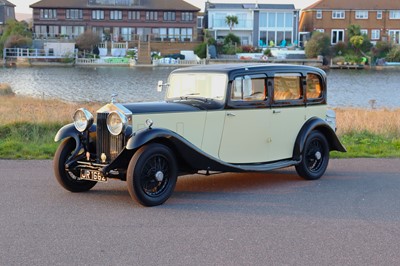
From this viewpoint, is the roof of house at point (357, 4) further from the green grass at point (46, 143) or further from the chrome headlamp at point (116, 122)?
the chrome headlamp at point (116, 122)

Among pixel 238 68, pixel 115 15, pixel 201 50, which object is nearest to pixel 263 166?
pixel 238 68

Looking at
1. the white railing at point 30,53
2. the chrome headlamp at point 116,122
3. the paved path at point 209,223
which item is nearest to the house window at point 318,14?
the white railing at point 30,53

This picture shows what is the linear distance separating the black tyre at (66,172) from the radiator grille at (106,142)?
1.72 feet

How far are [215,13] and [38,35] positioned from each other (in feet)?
85.5

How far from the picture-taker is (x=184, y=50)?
3585 inches

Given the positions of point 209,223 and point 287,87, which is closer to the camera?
point 209,223

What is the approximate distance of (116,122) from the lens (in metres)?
8.06

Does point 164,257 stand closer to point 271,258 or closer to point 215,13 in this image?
point 271,258

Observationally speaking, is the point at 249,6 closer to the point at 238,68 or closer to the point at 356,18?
the point at 356,18

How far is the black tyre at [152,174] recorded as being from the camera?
25.3ft

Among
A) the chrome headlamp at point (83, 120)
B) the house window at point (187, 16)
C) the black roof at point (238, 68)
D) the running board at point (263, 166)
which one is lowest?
the running board at point (263, 166)

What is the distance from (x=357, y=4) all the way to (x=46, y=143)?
8615cm

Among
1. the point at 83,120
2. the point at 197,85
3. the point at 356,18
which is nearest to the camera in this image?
the point at 83,120

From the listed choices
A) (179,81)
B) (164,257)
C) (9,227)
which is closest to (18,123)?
(179,81)
